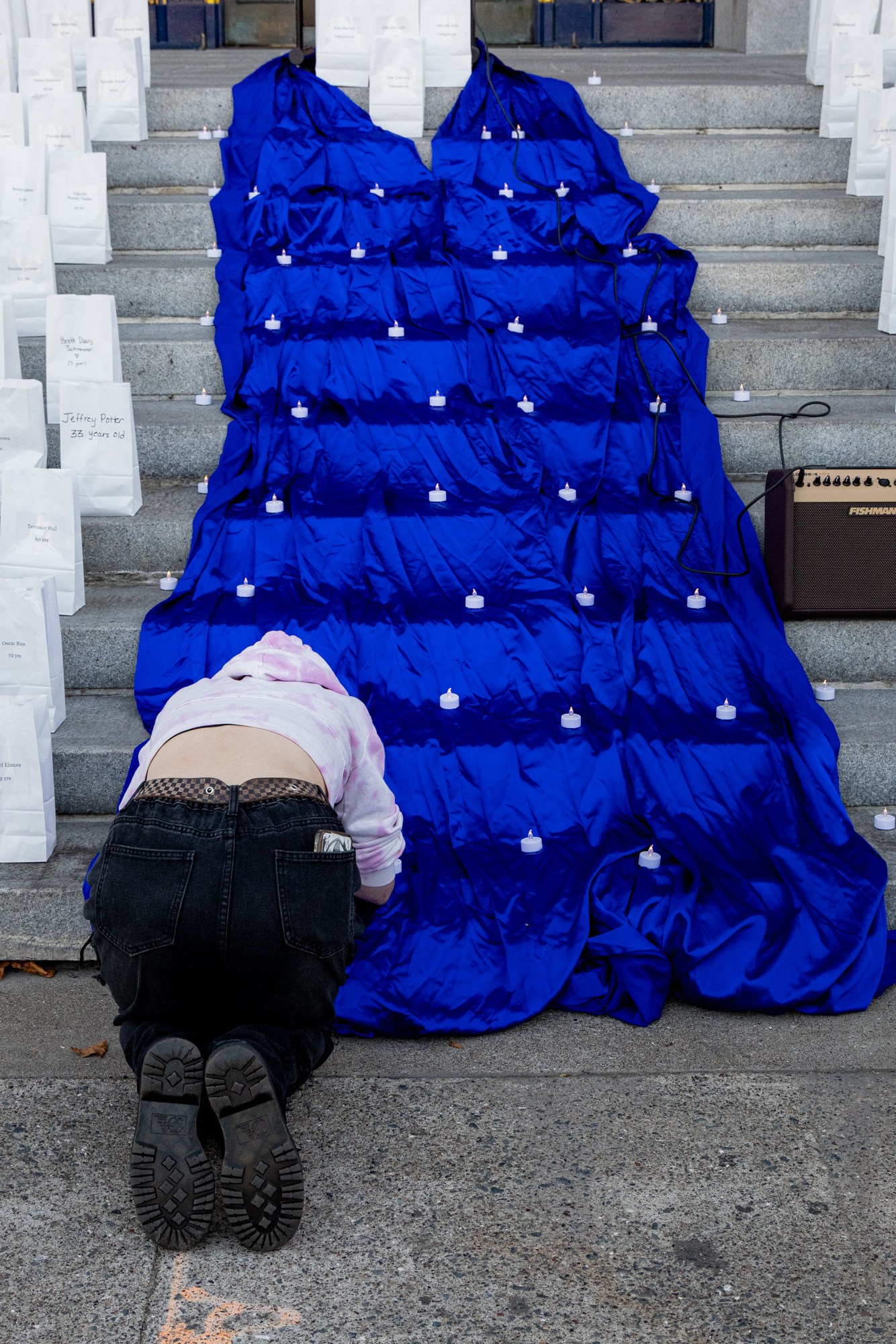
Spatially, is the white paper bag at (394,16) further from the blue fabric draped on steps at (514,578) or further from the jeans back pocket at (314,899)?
the jeans back pocket at (314,899)

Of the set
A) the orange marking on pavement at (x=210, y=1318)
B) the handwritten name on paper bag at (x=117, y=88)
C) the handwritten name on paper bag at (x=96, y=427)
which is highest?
the handwritten name on paper bag at (x=117, y=88)

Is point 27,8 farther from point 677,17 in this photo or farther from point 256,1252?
point 256,1252

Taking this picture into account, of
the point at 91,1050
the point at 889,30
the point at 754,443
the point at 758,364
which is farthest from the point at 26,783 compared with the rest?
the point at 889,30

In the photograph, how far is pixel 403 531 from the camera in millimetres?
3523

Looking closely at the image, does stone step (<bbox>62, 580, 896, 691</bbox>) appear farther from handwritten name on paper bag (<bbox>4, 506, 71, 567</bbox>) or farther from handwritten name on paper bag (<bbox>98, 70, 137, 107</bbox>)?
handwritten name on paper bag (<bbox>98, 70, 137, 107</bbox>)

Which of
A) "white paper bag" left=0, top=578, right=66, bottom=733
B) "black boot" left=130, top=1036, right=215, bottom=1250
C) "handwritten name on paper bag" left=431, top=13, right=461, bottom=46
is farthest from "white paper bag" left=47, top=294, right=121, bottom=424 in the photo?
"black boot" left=130, top=1036, right=215, bottom=1250

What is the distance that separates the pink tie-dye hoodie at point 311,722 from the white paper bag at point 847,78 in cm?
397

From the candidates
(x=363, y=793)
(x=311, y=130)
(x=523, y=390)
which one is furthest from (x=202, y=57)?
(x=363, y=793)

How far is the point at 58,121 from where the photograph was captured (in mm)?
4652

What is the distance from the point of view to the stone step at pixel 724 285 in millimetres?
4547

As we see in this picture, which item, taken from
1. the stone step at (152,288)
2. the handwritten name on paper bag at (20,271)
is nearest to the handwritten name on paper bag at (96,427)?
the handwritten name on paper bag at (20,271)

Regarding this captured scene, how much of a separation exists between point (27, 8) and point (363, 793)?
4.78 m

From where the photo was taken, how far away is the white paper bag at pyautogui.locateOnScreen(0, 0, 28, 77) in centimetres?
509

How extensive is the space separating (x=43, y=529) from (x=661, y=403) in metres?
1.81
